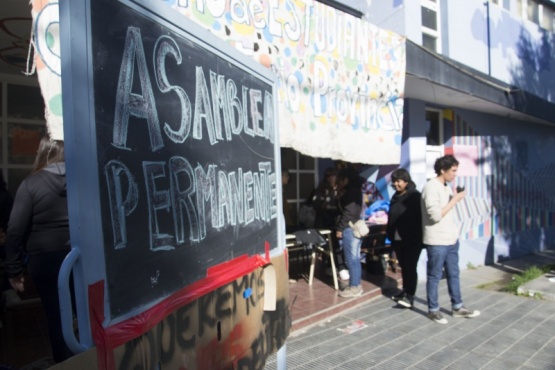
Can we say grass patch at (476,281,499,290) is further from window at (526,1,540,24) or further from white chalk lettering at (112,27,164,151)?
window at (526,1,540,24)

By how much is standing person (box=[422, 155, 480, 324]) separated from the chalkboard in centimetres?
313

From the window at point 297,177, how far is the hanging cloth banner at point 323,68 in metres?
2.41

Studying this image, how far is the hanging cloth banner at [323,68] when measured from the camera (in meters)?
3.84

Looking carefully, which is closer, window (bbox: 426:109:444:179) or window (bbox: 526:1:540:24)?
window (bbox: 426:109:444:179)

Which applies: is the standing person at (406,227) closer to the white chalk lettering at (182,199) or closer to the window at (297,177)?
the window at (297,177)

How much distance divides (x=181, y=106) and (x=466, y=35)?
8.76 metres

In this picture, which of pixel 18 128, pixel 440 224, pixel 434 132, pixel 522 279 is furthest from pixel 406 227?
pixel 18 128

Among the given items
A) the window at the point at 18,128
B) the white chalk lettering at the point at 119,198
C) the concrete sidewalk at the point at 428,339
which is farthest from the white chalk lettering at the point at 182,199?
the window at the point at 18,128

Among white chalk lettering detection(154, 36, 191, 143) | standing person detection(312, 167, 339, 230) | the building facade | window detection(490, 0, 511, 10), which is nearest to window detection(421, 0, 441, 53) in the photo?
the building facade

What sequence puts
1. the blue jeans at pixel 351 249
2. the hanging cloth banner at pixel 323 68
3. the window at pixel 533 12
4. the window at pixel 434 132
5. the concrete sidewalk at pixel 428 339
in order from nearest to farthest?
the hanging cloth banner at pixel 323 68 < the concrete sidewalk at pixel 428 339 < the blue jeans at pixel 351 249 < the window at pixel 434 132 < the window at pixel 533 12

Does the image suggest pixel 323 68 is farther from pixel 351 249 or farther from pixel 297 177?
pixel 297 177

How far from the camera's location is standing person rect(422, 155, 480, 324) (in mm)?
4809

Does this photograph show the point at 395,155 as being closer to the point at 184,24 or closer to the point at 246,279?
the point at 246,279

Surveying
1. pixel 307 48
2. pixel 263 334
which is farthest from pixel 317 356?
pixel 307 48
